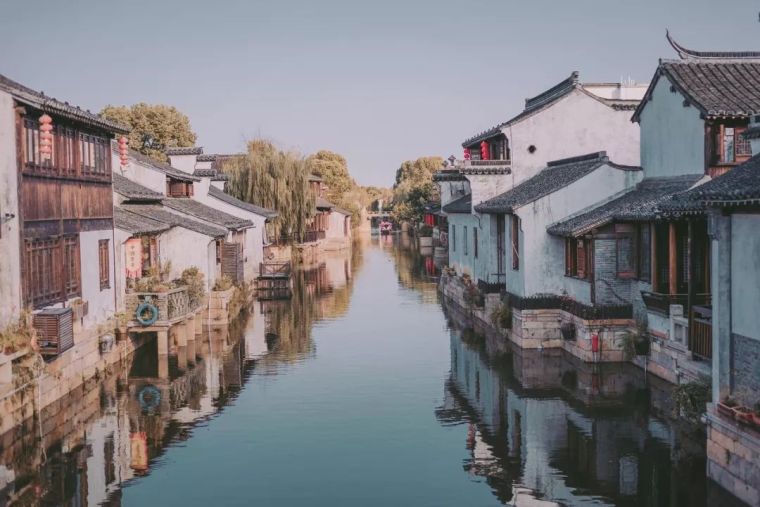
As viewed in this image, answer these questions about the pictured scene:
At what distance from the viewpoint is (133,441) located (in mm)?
17781

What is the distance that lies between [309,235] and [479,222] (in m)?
36.2

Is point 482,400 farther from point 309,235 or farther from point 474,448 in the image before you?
point 309,235

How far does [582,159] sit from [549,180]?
139 cm

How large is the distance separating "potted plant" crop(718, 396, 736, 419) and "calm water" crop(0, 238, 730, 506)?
4.36 feet

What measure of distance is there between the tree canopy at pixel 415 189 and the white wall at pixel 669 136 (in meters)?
44.3

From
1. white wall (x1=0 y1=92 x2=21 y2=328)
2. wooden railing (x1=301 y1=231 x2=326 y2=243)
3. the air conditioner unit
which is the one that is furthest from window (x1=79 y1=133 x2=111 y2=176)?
wooden railing (x1=301 y1=231 x2=326 y2=243)

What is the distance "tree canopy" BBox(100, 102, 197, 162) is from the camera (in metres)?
70.6

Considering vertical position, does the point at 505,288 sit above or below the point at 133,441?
above

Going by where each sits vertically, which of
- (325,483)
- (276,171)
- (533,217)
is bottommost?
(325,483)

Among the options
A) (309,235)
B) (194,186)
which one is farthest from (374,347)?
(309,235)

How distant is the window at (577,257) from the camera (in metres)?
25.1

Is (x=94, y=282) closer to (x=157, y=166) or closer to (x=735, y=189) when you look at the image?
(x=157, y=166)

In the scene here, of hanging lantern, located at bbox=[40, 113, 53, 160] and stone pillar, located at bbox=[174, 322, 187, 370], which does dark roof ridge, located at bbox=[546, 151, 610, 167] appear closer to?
stone pillar, located at bbox=[174, 322, 187, 370]

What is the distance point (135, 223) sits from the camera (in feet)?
92.3
